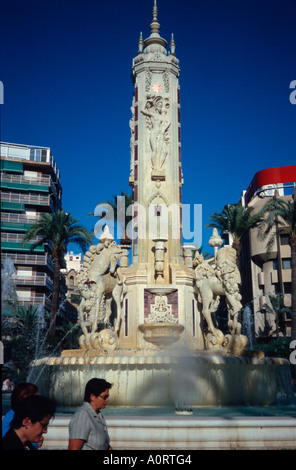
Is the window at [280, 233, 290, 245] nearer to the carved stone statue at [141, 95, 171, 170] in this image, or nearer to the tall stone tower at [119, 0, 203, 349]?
Result: the tall stone tower at [119, 0, 203, 349]

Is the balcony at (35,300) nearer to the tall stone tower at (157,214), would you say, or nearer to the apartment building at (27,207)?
the apartment building at (27,207)

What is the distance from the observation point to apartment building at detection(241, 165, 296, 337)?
46.2 metres

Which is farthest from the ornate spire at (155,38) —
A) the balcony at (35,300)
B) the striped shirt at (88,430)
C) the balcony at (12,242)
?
the balcony at (35,300)

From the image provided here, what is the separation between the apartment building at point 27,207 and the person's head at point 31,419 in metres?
46.7

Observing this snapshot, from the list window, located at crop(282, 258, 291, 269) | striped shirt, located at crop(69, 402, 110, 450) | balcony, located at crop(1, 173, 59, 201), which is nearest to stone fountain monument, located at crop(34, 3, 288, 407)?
striped shirt, located at crop(69, 402, 110, 450)

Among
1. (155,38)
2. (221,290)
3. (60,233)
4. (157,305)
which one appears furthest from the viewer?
(60,233)

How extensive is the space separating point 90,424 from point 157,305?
13.4 metres

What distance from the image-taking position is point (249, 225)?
123 ft

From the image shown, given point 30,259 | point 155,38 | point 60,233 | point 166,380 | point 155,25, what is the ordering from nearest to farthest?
point 166,380 < point 155,38 < point 155,25 < point 60,233 < point 30,259

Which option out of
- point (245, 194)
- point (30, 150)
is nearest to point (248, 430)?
point (30, 150)

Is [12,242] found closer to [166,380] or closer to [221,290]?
[221,290]

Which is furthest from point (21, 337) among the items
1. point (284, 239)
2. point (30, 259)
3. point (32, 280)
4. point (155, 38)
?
point (284, 239)

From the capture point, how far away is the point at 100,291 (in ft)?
49.6

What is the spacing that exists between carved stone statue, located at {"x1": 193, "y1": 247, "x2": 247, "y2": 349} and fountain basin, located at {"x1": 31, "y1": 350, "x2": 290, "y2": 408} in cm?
222
